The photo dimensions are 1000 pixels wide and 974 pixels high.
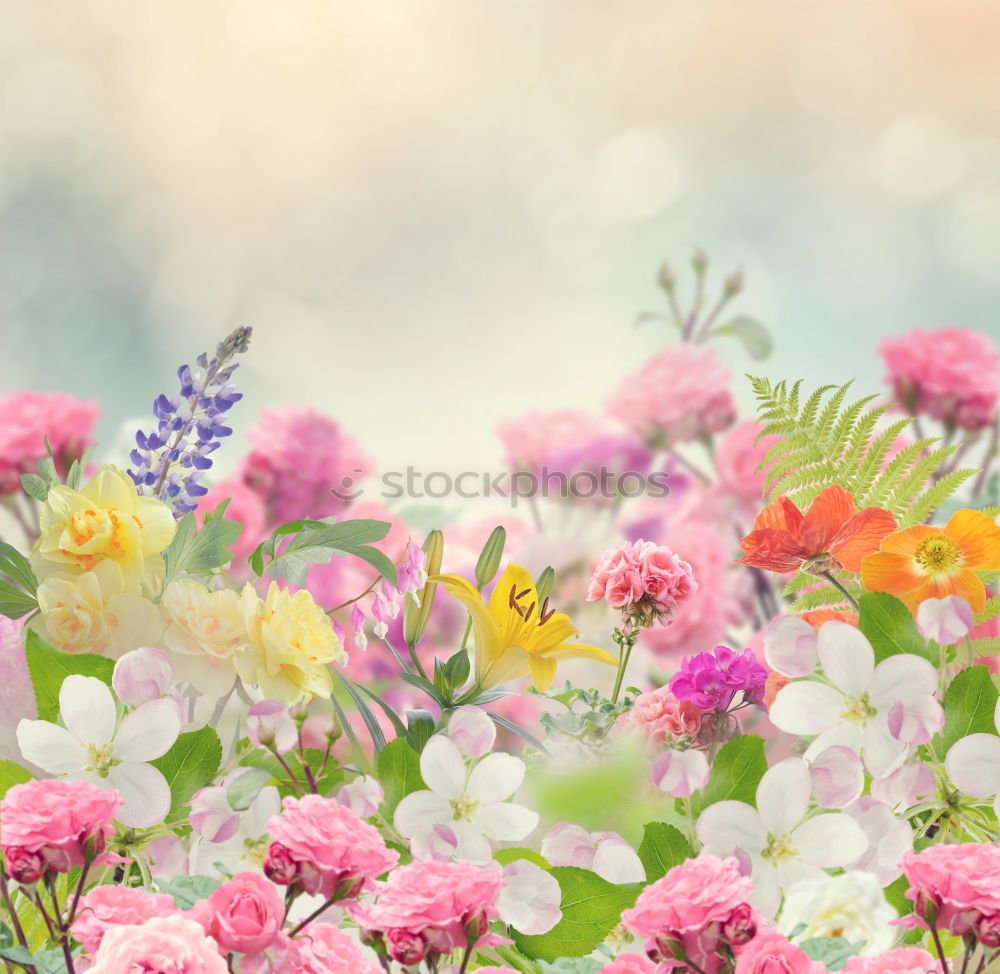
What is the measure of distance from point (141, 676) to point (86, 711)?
18mm

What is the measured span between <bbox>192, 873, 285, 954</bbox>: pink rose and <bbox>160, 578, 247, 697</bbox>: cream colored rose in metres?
0.07

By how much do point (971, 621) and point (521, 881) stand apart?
142mm

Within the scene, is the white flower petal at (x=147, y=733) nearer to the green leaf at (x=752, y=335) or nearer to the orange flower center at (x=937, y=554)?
the orange flower center at (x=937, y=554)

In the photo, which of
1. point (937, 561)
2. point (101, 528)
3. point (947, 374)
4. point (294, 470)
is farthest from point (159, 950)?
point (947, 374)

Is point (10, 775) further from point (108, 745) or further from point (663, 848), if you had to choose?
point (663, 848)

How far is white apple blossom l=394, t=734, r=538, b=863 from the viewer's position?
0.89 feet

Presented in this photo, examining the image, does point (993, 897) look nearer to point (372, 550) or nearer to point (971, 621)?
point (971, 621)

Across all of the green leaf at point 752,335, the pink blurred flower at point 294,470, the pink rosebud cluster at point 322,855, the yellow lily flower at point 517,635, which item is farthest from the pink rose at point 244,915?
the green leaf at point 752,335

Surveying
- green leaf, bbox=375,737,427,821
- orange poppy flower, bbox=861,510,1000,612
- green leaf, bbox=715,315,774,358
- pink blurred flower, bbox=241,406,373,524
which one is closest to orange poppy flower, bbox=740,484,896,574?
orange poppy flower, bbox=861,510,1000,612

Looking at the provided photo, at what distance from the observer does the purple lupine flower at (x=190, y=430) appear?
1.13 feet

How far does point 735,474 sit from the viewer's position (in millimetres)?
1127

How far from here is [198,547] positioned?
0.99 ft

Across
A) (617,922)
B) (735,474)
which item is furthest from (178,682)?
(735,474)

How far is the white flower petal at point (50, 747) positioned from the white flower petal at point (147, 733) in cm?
1
